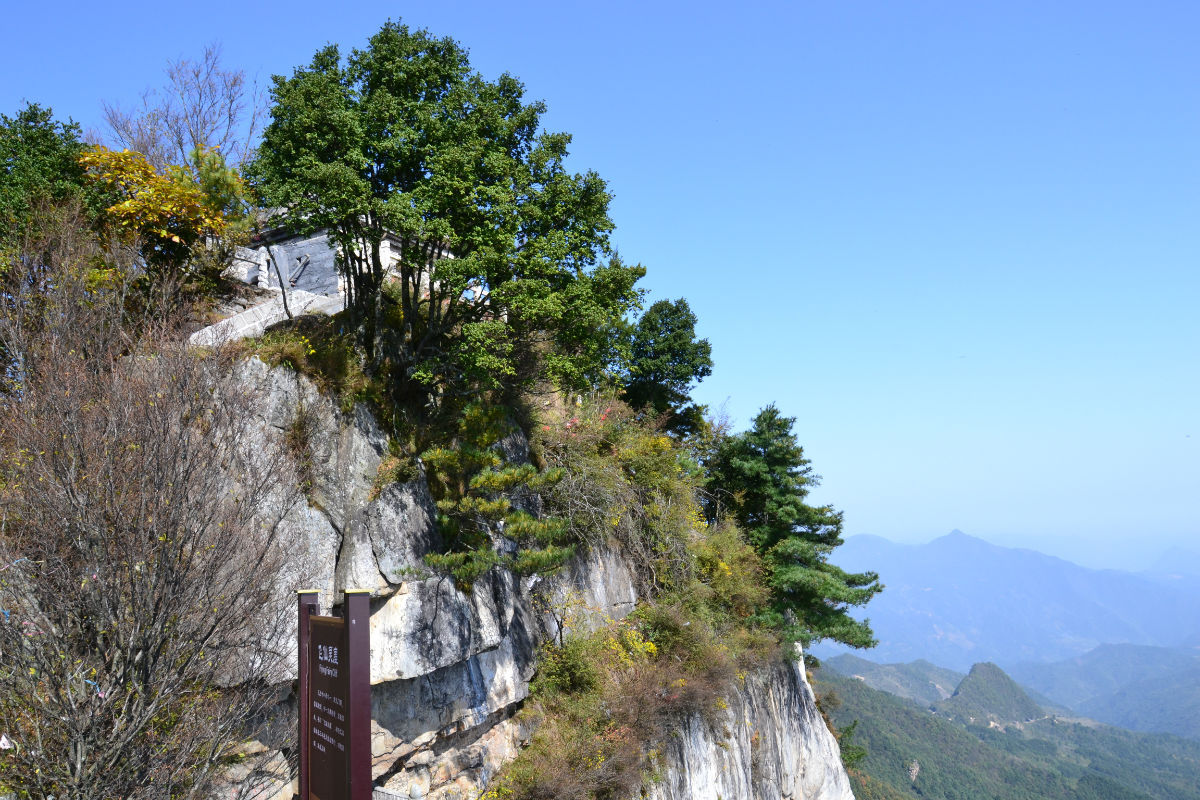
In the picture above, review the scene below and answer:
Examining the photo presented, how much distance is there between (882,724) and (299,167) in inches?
4552

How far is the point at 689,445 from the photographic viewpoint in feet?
75.9

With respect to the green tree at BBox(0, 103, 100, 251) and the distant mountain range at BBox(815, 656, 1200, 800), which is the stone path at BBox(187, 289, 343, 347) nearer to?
the green tree at BBox(0, 103, 100, 251)

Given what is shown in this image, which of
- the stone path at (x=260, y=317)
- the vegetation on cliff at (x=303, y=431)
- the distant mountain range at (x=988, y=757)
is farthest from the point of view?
the distant mountain range at (x=988, y=757)

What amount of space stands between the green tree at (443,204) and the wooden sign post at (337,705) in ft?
20.8

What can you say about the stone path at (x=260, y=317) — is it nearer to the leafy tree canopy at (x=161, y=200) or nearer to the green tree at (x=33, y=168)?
the leafy tree canopy at (x=161, y=200)

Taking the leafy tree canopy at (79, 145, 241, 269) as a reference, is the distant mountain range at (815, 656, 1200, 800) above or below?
below

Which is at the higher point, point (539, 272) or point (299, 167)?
point (299, 167)

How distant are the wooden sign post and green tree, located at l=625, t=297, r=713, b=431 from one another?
1688 cm

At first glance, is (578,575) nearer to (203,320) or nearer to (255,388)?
(255,388)

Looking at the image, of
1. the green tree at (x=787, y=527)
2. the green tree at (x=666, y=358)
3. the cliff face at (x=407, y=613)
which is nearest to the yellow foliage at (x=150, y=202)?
the cliff face at (x=407, y=613)

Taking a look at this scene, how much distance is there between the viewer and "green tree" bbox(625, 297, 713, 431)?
74.9 feet

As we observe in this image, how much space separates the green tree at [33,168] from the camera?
12742 mm

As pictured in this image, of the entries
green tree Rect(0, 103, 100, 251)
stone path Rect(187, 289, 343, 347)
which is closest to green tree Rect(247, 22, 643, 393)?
stone path Rect(187, 289, 343, 347)

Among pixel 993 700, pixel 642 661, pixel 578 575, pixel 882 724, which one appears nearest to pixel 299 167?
pixel 578 575
